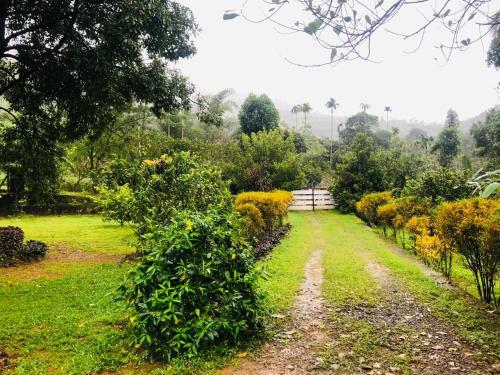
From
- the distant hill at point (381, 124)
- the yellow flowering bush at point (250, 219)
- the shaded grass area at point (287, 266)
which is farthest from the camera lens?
the distant hill at point (381, 124)

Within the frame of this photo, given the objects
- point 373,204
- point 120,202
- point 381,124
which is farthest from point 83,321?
point 381,124

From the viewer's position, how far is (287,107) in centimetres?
17462

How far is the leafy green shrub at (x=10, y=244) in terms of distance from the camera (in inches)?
396

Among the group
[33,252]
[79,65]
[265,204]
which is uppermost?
[79,65]

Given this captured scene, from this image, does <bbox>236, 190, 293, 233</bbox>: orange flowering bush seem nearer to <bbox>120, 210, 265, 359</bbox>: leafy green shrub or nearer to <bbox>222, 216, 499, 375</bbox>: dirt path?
<bbox>222, 216, 499, 375</bbox>: dirt path

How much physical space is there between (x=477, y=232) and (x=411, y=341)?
2.14 metres

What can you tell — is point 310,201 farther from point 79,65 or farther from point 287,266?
point 79,65

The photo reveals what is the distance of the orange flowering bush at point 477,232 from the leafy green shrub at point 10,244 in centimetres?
1032

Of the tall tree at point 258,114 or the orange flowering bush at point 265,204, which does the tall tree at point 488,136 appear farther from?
the orange flowering bush at point 265,204

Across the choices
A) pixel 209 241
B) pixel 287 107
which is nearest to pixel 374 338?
pixel 209 241

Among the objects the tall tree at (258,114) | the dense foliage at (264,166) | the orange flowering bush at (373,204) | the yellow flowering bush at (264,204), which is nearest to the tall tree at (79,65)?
the yellow flowering bush at (264,204)

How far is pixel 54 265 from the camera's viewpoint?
1000 centimetres

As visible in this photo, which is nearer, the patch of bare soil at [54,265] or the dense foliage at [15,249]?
the patch of bare soil at [54,265]

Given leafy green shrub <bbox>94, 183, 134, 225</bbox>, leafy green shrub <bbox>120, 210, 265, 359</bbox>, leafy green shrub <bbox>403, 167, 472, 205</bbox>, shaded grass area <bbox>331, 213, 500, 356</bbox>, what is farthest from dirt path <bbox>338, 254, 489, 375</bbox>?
leafy green shrub <bbox>403, 167, 472, 205</bbox>
